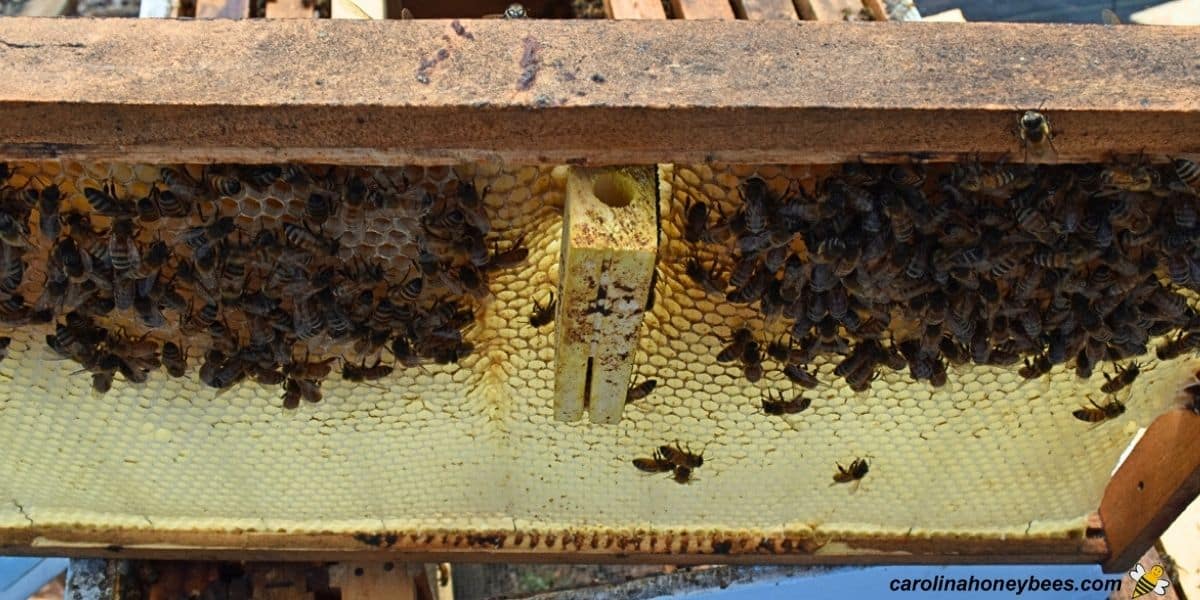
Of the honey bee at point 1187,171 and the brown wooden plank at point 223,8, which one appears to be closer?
the honey bee at point 1187,171

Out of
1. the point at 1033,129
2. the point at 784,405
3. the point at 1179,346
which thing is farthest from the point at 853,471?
the point at 1033,129

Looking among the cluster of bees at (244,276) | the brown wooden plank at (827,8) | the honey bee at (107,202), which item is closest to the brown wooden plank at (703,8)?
the brown wooden plank at (827,8)

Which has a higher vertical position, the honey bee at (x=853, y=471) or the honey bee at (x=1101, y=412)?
the honey bee at (x=1101, y=412)

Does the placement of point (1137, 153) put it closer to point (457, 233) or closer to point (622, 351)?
point (622, 351)

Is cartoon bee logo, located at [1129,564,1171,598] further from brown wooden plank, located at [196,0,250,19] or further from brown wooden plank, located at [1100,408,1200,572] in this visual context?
brown wooden plank, located at [196,0,250,19]

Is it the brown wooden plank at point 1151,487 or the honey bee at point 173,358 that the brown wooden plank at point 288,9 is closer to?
the honey bee at point 173,358

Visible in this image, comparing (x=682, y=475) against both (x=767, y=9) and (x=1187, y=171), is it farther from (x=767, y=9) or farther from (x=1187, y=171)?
(x=1187, y=171)

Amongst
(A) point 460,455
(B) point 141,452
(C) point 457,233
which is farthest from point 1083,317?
(B) point 141,452
